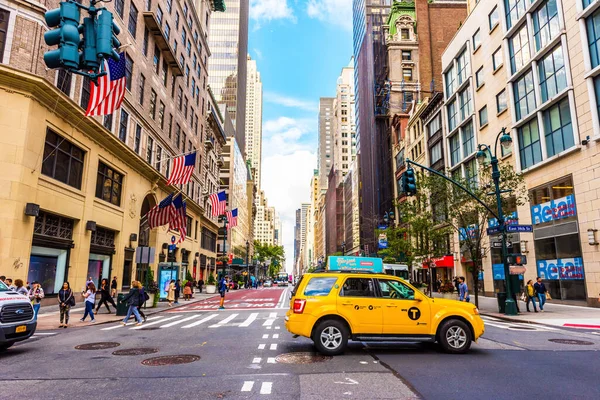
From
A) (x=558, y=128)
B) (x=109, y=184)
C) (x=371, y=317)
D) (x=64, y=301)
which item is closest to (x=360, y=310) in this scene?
(x=371, y=317)

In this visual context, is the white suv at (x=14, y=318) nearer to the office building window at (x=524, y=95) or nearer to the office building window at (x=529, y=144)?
the office building window at (x=529, y=144)

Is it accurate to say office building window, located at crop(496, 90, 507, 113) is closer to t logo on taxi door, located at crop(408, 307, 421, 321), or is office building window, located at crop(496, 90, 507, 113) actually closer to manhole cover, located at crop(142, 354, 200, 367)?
t logo on taxi door, located at crop(408, 307, 421, 321)

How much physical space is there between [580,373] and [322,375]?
4.74 meters

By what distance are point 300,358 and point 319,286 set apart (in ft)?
5.43

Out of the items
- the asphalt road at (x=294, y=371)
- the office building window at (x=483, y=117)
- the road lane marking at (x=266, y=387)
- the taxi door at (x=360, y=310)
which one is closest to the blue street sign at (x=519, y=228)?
the asphalt road at (x=294, y=371)

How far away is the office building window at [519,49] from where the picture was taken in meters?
29.8

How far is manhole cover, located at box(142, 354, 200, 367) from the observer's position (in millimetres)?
8406

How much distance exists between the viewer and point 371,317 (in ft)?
30.7

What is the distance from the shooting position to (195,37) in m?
51.0

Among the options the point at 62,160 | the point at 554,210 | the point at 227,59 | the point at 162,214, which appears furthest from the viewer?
the point at 227,59

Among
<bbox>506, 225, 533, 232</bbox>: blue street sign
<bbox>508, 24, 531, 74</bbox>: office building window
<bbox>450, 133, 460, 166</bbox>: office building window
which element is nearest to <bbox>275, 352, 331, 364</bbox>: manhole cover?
<bbox>506, 225, 533, 232</bbox>: blue street sign

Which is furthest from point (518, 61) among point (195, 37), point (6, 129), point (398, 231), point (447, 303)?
point (195, 37)

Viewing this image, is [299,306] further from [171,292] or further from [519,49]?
[519,49]

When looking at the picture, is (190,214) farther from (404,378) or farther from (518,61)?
(404,378)
